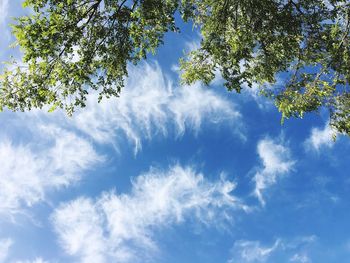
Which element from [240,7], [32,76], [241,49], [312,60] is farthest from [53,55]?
[312,60]

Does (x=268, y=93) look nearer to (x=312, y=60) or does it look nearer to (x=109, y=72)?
(x=312, y=60)

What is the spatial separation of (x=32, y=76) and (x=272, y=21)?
45.0ft

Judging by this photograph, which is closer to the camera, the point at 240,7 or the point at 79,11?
the point at 79,11

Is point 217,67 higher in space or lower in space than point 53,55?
higher

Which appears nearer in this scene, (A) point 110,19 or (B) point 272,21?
(A) point 110,19

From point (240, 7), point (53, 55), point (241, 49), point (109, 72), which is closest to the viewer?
point (53, 55)

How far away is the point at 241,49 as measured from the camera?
19453 mm

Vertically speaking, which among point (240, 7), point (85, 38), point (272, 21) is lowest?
point (85, 38)

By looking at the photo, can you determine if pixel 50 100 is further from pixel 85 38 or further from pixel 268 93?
pixel 268 93

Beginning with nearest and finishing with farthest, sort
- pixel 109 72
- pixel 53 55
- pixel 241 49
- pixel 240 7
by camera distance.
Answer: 1. pixel 53 55
2. pixel 241 49
3. pixel 109 72
4. pixel 240 7

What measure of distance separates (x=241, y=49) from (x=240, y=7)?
4.57 metres

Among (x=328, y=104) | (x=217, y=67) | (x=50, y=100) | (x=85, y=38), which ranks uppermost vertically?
(x=217, y=67)

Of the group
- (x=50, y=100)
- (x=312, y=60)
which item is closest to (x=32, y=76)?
(x=50, y=100)

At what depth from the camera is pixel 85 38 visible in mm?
19953
